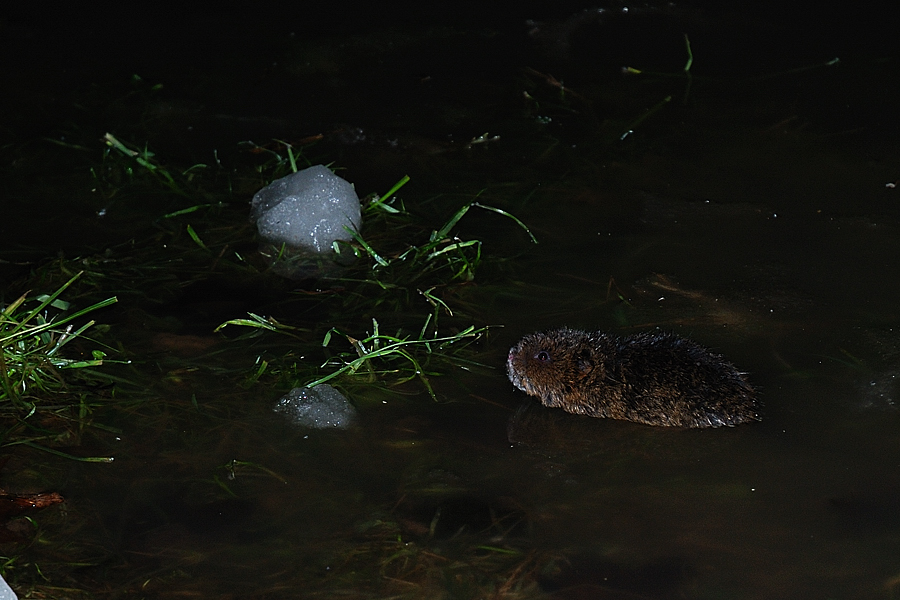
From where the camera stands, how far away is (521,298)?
4953mm

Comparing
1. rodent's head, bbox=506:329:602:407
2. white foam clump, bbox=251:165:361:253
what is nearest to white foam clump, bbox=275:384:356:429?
rodent's head, bbox=506:329:602:407

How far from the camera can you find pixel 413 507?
12.4 ft

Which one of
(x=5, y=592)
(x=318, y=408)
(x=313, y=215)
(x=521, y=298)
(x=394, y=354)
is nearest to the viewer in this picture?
(x=5, y=592)

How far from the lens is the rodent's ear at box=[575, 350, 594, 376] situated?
418 centimetres

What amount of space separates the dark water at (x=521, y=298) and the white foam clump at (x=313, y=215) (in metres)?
0.33

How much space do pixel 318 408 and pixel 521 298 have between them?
4.02 ft

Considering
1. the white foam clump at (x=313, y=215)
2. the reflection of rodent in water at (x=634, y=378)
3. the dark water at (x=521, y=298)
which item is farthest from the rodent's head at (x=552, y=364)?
the white foam clump at (x=313, y=215)

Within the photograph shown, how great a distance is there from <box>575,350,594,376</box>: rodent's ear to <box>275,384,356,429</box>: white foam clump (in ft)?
3.21

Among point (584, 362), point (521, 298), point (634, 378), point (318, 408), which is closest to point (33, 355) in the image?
point (318, 408)

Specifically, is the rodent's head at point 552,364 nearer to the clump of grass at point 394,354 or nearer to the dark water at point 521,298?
the dark water at point 521,298

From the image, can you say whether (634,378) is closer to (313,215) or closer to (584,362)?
(584,362)

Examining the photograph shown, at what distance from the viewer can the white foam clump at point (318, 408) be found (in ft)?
13.9

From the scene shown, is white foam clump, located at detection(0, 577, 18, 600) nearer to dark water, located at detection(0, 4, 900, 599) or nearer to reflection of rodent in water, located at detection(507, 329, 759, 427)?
dark water, located at detection(0, 4, 900, 599)

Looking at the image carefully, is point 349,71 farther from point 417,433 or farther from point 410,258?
point 417,433
